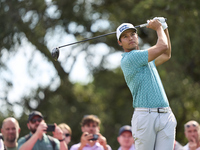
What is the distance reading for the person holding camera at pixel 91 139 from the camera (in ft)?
22.5

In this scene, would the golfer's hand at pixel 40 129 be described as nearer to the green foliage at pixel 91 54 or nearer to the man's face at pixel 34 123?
the man's face at pixel 34 123

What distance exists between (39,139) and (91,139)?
870mm

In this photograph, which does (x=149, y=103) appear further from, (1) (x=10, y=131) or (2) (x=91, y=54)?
(2) (x=91, y=54)

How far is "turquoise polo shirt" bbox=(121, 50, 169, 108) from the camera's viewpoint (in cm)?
434

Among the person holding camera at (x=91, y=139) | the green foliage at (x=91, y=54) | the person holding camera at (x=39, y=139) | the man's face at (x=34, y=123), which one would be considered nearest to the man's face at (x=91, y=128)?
the person holding camera at (x=91, y=139)

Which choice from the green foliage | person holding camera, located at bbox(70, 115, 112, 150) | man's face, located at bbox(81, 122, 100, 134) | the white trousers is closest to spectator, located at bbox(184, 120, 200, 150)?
person holding camera, located at bbox(70, 115, 112, 150)

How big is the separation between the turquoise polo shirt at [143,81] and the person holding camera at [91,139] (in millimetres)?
2557

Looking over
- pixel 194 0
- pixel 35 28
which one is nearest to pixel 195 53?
pixel 194 0

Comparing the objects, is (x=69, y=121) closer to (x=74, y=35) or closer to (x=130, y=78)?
(x=74, y=35)

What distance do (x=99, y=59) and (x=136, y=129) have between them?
462 inches

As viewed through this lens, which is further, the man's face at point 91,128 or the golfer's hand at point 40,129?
the man's face at point 91,128

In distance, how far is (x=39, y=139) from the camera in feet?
22.6

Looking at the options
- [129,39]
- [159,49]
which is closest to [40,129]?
[129,39]

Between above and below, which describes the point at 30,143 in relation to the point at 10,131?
below
